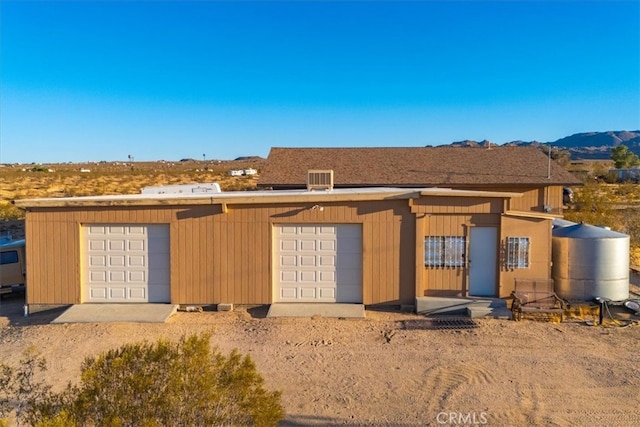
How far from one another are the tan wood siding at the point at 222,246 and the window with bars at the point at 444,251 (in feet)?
1.70

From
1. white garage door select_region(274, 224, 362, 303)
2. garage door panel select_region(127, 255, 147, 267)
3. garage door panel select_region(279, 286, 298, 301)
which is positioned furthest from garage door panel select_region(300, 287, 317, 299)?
garage door panel select_region(127, 255, 147, 267)

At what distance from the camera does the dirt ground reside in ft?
24.1

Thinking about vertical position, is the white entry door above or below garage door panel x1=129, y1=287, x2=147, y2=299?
above

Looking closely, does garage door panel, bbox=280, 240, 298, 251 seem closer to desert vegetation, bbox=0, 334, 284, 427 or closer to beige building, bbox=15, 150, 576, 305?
beige building, bbox=15, 150, 576, 305

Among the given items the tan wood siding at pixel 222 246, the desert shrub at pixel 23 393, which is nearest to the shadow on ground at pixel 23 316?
the tan wood siding at pixel 222 246

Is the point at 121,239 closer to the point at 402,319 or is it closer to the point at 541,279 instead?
the point at 402,319

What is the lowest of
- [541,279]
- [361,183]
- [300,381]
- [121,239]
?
[300,381]

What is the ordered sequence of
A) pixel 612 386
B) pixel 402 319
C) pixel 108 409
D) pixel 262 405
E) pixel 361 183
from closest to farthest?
pixel 108 409 → pixel 262 405 → pixel 612 386 → pixel 402 319 → pixel 361 183

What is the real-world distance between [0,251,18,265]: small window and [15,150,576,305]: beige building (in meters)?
1.54

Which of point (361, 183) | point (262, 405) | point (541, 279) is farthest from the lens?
point (361, 183)

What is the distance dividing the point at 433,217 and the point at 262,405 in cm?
890

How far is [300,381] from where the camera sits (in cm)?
845

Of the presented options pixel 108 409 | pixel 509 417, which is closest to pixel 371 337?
pixel 509 417

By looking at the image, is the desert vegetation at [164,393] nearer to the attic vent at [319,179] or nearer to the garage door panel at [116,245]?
the garage door panel at [116,245]
